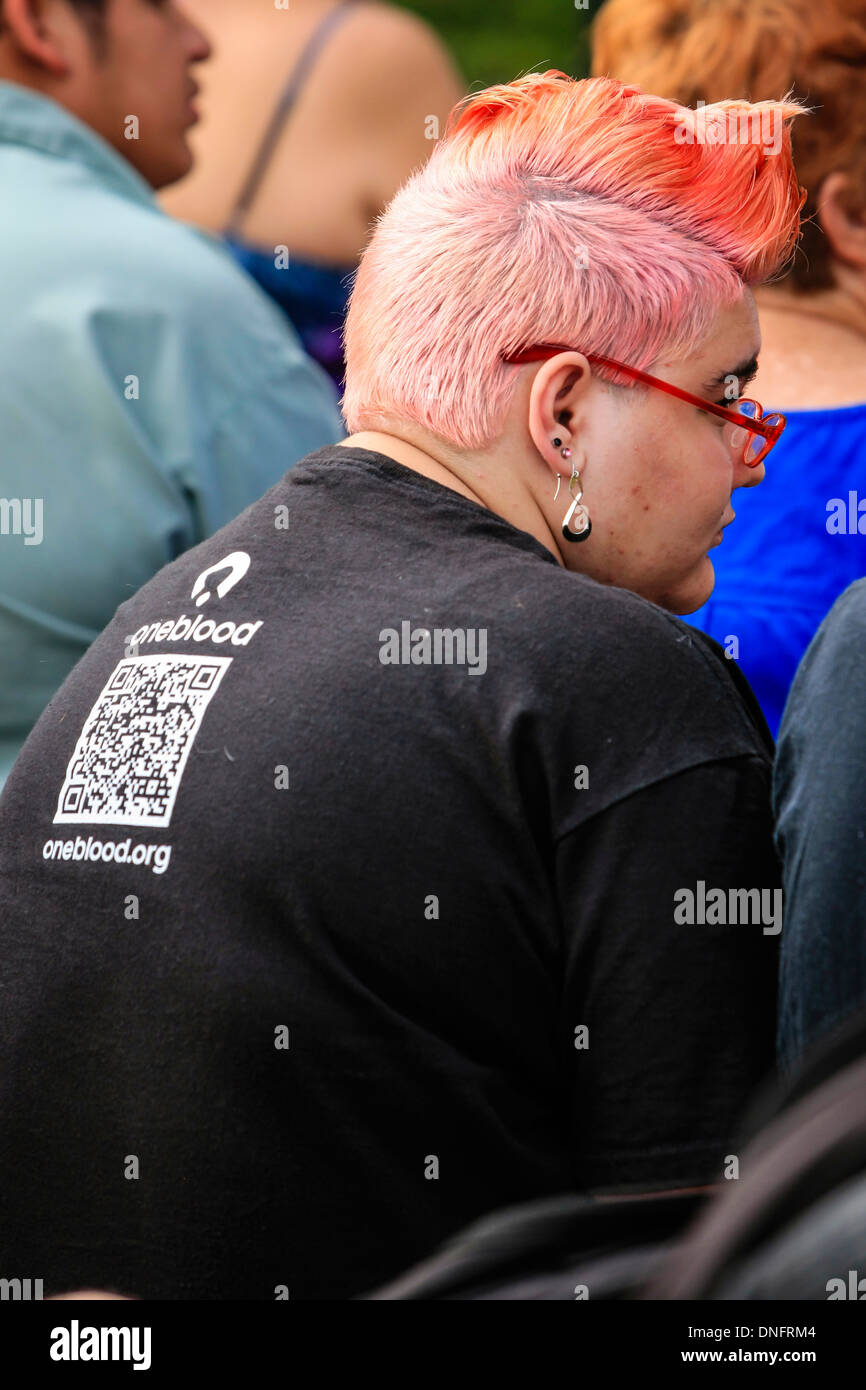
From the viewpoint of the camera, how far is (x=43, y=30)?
2537 mm

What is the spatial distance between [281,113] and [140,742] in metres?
2.19

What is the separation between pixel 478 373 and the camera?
161 centimetres

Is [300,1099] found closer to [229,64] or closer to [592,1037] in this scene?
[592,1037]

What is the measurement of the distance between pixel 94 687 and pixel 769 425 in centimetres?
79

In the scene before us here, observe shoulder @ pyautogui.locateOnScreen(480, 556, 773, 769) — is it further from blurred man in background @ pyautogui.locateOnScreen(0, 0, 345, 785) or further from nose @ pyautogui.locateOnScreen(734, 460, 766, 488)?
blurred man in background @ pyautogui.locateOnScreen(0, 0, 345, 785)

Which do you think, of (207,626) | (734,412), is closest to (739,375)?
(734,412)

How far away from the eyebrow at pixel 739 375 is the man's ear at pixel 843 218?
657 millimetres

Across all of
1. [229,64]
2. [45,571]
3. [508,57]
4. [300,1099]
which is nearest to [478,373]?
[300,1099]

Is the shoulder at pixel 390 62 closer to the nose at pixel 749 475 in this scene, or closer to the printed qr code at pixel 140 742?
the nose at pixel 749 475

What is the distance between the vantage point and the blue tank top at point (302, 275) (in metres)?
3.26

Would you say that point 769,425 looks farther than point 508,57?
No

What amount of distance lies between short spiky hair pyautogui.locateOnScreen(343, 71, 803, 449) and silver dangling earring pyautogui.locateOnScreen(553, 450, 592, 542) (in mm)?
98

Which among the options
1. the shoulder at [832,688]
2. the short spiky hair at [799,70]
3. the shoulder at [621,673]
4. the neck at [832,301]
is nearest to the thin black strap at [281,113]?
the short spiky hair at [799,70]

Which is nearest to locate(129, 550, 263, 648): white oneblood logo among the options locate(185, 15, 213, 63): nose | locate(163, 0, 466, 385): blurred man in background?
locate(185, 15, 213, 63): nose
